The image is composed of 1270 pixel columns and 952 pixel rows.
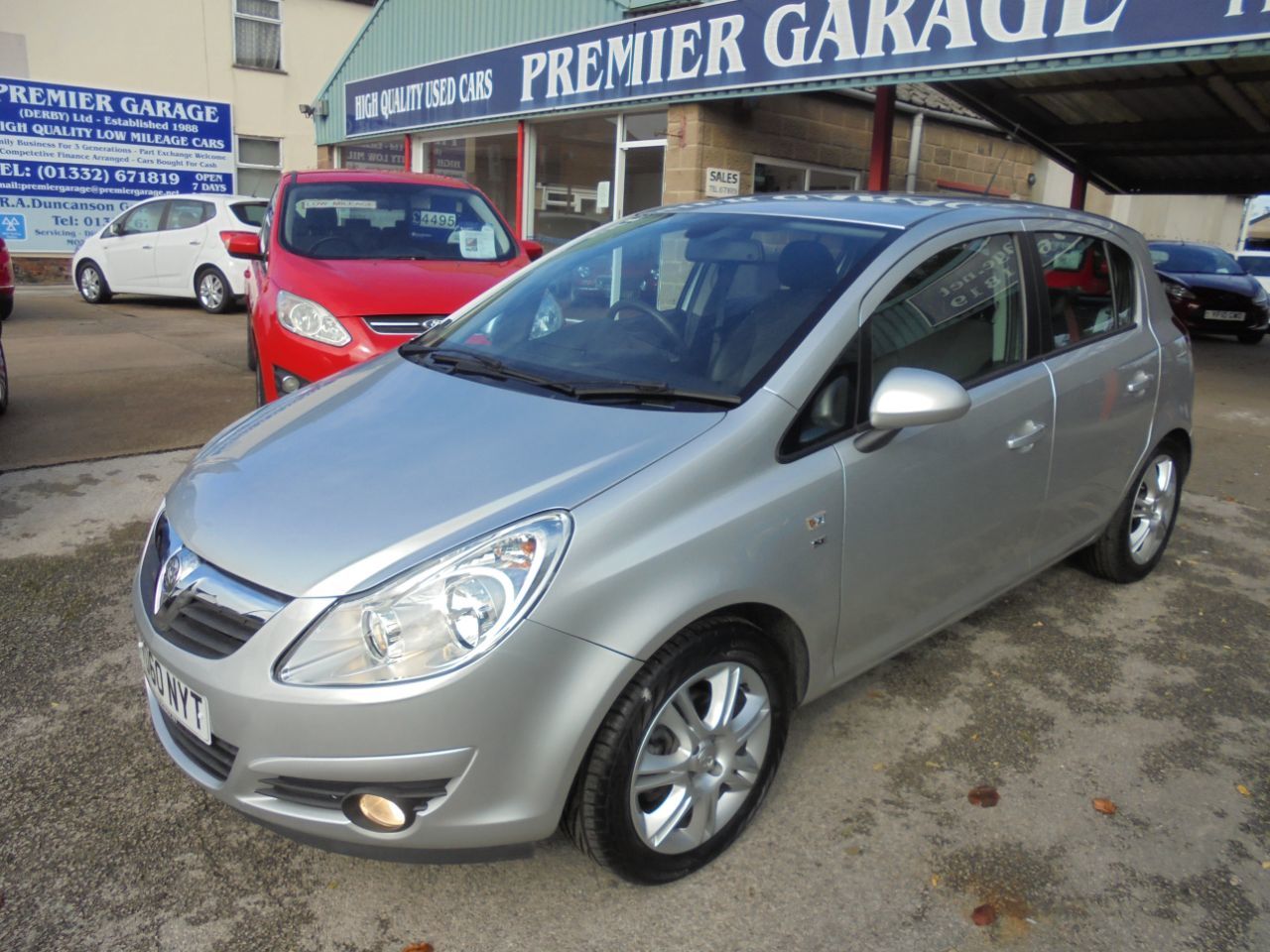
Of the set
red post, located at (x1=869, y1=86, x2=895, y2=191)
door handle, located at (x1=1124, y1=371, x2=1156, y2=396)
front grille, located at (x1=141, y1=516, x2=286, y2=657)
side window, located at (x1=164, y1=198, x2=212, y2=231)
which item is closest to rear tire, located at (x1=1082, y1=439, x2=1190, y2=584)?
door handle, located at (x1=1124, y1=371, x2=1156, y2=396)

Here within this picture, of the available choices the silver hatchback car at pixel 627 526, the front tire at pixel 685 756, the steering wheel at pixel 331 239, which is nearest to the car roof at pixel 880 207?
the silver hatchback car at pixel 627 526

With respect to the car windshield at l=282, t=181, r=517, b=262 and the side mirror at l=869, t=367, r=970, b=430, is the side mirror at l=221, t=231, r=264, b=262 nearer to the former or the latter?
the car windshield at l=282, t=181, r=517, b=262

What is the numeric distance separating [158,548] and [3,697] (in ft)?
3.76

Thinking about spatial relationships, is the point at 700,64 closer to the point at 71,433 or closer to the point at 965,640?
the point at 71,433

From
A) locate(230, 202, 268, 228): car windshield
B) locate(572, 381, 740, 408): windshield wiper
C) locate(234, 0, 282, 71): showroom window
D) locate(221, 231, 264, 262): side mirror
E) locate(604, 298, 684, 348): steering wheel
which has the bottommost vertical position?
locate(572, 381, 740, 408): windshield wiper

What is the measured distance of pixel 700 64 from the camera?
31.3 ft

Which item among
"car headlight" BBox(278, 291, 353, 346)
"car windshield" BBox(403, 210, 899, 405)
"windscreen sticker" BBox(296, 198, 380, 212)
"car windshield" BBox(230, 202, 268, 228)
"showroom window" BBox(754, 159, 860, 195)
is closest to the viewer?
"car windshield" BBox(403, 210, 899, 405)

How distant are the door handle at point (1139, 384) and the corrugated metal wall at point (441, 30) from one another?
8000mm

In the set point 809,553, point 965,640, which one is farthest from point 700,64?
point 809,553

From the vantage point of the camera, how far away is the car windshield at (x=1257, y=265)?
21406 millimetres

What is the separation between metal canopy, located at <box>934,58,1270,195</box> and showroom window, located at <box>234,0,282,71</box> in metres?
14.3

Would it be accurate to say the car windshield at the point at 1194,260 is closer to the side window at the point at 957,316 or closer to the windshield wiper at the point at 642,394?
the side window at the point at 957,316

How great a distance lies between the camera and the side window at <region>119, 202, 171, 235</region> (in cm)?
1353

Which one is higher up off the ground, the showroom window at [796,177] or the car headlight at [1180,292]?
the showroom window at [796,177]
